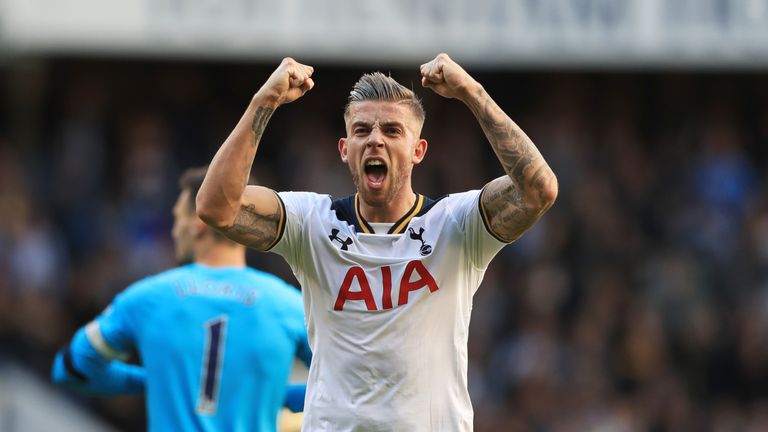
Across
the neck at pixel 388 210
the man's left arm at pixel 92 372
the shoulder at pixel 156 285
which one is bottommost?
the man's left arm at pixel 92 372

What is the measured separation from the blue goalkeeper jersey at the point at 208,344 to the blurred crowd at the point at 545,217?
6.09 meters

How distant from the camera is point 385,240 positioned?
15.5ft

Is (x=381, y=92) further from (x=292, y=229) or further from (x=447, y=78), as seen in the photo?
(x=292, y=229)

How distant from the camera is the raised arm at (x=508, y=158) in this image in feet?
14.8

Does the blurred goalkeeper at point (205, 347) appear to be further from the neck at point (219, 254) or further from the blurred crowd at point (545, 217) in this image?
the blurred crowd at point (545, 217)

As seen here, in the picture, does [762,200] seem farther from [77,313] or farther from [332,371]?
[332,371]

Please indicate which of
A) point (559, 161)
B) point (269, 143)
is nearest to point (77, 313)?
point (269, 143)

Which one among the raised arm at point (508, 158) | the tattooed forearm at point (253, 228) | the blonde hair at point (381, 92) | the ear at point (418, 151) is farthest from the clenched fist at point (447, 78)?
the tattooed forearm at point (253, 228)

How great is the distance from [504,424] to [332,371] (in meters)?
7.50

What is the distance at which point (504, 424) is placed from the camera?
1186cm

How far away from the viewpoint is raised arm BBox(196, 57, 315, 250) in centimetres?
451

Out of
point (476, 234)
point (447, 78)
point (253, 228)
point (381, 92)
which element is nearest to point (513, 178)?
point (476, 234)

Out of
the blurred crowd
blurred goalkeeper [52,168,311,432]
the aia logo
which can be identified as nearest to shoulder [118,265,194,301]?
blurred goalkeeper [52,168,311,432]

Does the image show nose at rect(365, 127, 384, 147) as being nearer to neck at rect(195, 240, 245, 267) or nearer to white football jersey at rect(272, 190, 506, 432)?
white football jersey at rect(272, 190, 506, 432)
